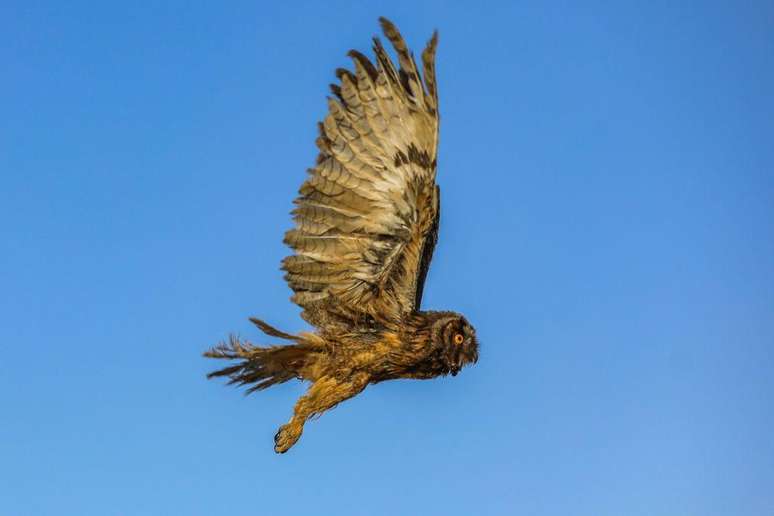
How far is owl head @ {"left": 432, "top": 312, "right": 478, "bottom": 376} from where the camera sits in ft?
33.8

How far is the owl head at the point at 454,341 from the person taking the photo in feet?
33.8

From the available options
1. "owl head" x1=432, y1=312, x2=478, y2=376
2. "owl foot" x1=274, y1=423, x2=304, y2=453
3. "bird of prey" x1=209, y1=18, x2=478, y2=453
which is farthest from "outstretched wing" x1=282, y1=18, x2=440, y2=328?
"owl foot" x1=274, y1=423, x2=304, y2=453

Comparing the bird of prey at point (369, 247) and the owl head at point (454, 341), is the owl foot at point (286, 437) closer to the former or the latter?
the bird of prey at point (369, 247)

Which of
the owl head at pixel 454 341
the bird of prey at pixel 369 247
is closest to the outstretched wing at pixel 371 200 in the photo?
the bird of prey at pixel 369 247

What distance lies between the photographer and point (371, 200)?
1056 centimetres

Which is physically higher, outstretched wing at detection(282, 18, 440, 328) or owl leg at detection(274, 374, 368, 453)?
outstretched wing at detection(282, 18, 440, 328)

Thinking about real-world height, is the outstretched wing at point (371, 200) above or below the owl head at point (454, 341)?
above

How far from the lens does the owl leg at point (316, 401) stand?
1032 cm

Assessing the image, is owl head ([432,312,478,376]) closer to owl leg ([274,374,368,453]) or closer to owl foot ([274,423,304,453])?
owl leg ([274,374,368,453])

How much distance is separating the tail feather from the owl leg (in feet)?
1.16

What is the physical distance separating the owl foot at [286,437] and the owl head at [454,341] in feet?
4.32

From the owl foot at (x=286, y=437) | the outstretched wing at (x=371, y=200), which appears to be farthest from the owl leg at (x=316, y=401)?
the outstretched wing at (x=371, y=200)

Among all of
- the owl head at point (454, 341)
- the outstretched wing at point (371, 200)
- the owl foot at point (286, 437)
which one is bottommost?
the owl foot at point (286, 437)

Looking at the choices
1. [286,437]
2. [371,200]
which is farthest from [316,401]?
[371,200]
